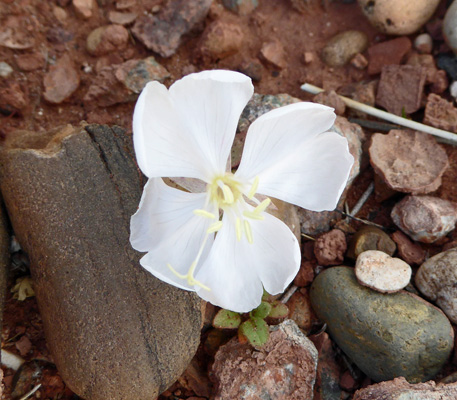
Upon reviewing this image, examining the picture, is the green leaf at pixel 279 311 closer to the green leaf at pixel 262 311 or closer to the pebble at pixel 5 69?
the green leaf at pixel 262 311

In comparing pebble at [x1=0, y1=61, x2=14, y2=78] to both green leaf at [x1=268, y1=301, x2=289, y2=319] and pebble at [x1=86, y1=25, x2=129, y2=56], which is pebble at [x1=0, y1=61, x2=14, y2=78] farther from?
green leaf at [x1=268, y1=301, x2=289, y2=319]

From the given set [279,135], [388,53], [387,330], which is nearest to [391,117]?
[388,53]

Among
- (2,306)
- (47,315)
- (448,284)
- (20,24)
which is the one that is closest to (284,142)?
(448,284)

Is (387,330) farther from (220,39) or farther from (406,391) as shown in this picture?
(220,39)

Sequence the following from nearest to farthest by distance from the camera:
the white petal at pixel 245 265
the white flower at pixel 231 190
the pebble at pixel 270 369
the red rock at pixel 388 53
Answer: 1. the white flower at pixel 231 190
2. the white petal at pixel 245 265
3. the pebble at pixel 270 369
4. the red rock at pixel 388 53

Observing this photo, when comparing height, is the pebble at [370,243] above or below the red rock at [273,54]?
below

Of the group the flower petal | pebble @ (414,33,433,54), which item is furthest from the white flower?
pebble @ (414,33,433,54)

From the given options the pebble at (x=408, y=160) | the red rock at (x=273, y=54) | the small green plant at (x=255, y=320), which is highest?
the red rock at (x=273, y=54)

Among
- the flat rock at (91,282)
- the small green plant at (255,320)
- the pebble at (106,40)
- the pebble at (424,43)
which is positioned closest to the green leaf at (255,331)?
the small green plant at (255,320)
